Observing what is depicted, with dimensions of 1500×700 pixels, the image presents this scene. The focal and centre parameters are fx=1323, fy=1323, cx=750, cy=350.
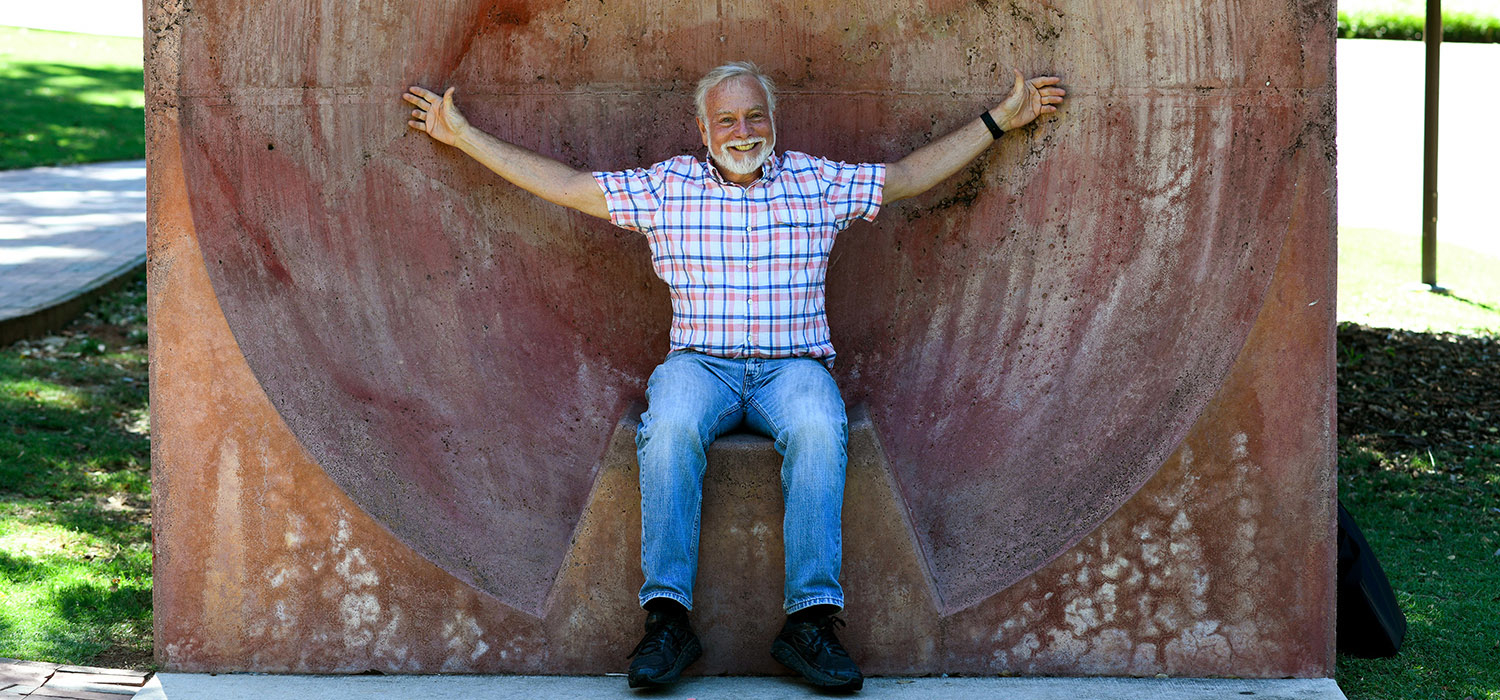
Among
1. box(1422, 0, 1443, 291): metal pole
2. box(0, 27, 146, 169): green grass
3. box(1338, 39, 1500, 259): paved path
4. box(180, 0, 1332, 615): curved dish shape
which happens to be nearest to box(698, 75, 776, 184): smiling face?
box(180, 0, 1332, 615): curved dish shape

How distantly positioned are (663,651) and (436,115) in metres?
1.85

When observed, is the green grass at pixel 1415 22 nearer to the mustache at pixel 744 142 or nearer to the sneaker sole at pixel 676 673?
the mustache at pixel 744 142

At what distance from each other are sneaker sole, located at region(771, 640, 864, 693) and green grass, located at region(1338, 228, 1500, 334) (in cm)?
606

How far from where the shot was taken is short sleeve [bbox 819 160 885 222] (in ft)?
12.6

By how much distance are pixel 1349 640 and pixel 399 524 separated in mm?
2760

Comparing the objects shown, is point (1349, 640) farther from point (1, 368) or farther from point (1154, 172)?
point (1, 368)

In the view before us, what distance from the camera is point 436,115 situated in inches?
162

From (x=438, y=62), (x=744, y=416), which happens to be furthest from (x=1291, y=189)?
(x=438, y=62)

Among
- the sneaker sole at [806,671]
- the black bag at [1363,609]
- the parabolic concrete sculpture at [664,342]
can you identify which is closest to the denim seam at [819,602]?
the sneaker sole at [806,671]

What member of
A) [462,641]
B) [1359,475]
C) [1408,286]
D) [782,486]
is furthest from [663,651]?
[1408,286]

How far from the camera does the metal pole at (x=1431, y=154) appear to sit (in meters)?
8.26

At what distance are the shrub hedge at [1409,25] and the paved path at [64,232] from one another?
1599 centimetres

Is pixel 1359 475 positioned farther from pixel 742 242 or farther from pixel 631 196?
pixel 631 196

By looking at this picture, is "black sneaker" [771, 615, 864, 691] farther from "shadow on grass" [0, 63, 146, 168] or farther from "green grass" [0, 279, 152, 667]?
"shadow on grass" [0, 63, 146, 168]
